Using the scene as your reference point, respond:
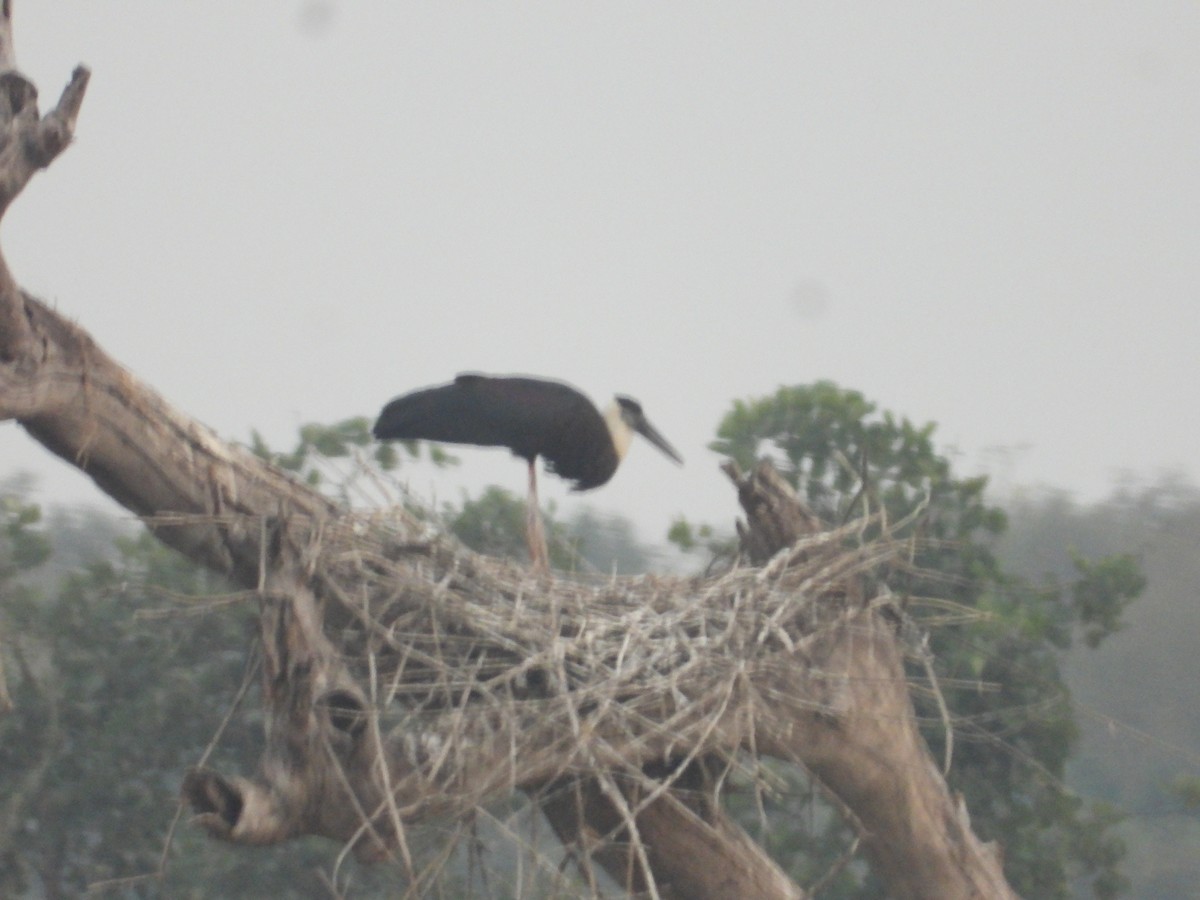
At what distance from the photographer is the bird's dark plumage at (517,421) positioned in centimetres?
552

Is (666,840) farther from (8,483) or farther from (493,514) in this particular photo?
(8,483)

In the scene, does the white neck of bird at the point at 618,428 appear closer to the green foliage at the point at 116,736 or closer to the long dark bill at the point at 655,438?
the long dark bill at the point at 655,438

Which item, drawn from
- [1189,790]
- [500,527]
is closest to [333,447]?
[500,527]

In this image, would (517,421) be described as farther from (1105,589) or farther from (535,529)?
(1105,589)

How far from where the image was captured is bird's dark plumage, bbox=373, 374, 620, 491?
5523 millimetres

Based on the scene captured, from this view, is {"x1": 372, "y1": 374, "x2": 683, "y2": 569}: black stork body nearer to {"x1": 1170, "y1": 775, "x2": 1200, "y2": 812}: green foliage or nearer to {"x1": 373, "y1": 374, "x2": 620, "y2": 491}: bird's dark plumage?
{"x1": 373, "y1": 374, "x2": 620, "y2": 491}: bird's dark plumage

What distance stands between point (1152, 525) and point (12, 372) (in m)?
21.7

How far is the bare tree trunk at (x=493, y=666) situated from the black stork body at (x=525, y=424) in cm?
102

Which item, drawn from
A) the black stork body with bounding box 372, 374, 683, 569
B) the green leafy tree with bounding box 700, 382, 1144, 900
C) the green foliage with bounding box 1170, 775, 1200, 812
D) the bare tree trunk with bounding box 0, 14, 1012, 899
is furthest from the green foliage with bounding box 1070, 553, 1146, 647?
the bare tree trunk with bounding box 0, 14, 1012, 899

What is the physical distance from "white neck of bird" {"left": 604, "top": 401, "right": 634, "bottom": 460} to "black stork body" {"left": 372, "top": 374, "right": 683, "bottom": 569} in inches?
7.0


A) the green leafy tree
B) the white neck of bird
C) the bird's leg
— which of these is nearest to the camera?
the bird's leg

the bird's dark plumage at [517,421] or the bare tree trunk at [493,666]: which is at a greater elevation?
the bird's dark plumage at [517,421]

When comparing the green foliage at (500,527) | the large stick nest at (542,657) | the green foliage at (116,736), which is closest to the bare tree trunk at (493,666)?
the large stick nest at (542,657)

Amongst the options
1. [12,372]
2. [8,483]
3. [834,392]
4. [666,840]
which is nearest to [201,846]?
[834,392]
